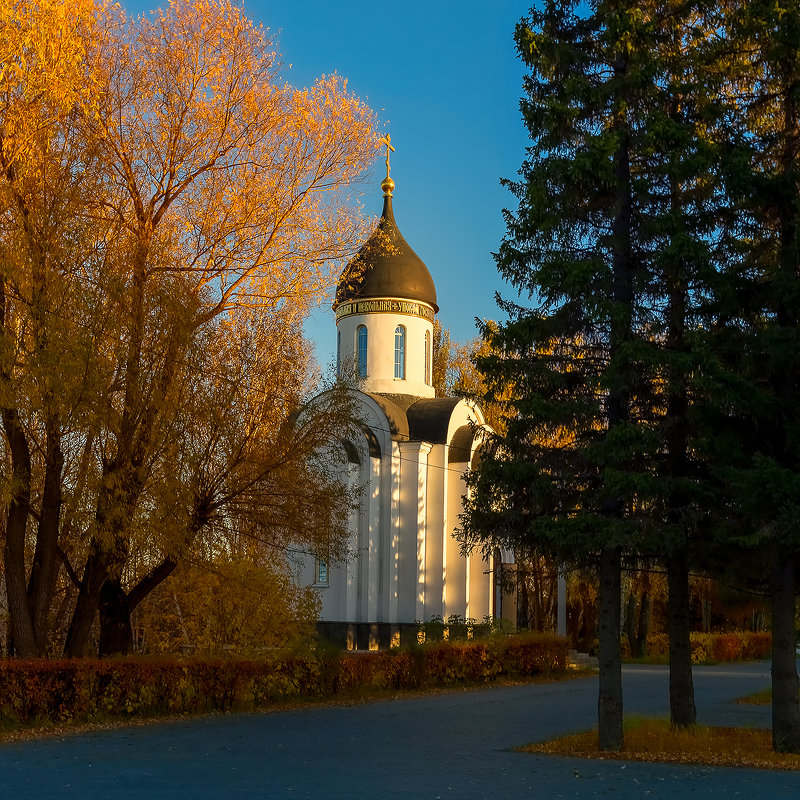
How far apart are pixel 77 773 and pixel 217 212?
9126mm

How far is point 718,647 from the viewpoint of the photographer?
34875 mm

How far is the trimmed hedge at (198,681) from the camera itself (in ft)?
45.1

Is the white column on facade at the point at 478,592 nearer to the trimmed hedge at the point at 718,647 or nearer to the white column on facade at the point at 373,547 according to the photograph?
the white column on facade at the point at 373,547

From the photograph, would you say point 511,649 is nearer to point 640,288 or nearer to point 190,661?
point 190,661

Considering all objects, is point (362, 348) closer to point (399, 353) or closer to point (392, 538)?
point (399, 353)

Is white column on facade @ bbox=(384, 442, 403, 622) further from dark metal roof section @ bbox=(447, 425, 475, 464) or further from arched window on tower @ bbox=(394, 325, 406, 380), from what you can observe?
arched window on tower @ bbox=(394, 325, 406, 380)

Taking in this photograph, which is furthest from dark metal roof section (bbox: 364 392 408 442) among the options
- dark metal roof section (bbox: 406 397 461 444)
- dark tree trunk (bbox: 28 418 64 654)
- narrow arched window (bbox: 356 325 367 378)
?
dark tree trunk (bbox: 28 418 64 654)

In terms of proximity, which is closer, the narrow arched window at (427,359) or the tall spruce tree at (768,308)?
the tall spruce tree at (768,308)

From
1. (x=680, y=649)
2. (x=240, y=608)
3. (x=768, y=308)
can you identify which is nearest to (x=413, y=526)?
(x=240, y=608)

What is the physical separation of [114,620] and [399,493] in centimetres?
1360

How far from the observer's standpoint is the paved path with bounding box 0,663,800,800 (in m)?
9.32

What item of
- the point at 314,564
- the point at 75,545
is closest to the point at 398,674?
the point at 75,545

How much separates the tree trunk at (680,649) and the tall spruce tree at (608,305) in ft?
0.06

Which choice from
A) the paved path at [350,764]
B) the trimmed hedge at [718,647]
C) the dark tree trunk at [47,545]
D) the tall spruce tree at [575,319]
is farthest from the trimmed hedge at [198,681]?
the trimmed hedge at [718,647]
